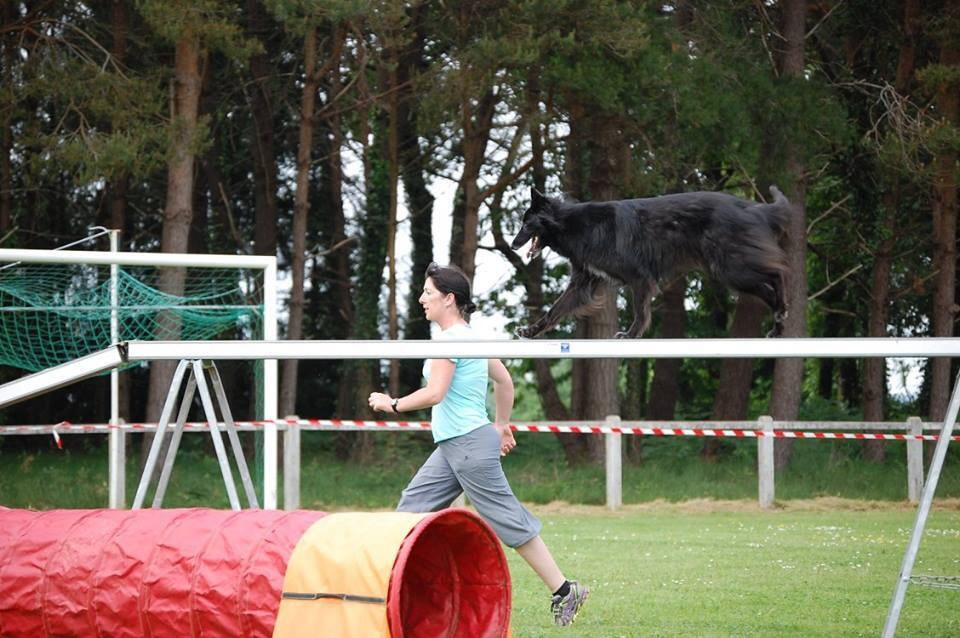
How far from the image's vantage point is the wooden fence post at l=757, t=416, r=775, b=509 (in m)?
11.9

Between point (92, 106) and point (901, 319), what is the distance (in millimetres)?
13136

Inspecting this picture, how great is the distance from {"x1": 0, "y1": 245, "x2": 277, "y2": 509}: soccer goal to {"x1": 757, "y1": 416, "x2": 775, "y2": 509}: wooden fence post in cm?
528

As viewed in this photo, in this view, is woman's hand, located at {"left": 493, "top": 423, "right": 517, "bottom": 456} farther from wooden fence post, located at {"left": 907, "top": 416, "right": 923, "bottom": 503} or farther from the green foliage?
the green foliage

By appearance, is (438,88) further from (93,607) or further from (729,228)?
(93,607)

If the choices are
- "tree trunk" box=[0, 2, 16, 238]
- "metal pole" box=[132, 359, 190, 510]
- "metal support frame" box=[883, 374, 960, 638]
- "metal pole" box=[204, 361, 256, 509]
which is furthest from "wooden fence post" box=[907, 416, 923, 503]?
"tree trunk" box=[0, 2, 16, 238]

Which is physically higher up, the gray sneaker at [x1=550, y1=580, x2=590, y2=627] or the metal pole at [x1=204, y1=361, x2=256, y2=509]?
the metal pole at [x1=204, y1=361, x2=256, y2=509]

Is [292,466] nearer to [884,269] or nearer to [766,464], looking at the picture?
[766,464]

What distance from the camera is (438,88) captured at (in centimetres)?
1361

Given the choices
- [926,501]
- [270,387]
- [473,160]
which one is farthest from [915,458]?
[926,501]

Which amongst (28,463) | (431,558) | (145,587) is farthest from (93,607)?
(28,463)

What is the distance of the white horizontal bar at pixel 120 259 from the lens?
8492 mm

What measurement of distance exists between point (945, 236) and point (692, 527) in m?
7.23

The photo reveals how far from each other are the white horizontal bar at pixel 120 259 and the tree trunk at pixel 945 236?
910 cm

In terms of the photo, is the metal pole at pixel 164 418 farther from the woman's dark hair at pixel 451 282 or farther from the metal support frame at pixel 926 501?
the metal support frame at pixel 926 501
